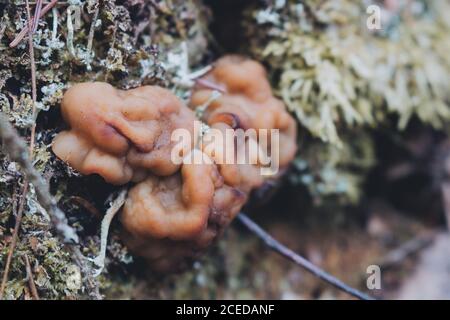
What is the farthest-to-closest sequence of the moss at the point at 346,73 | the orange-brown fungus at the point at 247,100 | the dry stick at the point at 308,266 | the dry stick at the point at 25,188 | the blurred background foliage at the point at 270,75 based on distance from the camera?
the moss at the point at 346,73 < the orange-brown fungus at the point at 247,100 < the dry stick at the point at 308,266 < the blurred background foliage at the point at 270,75 < the dry stick at the point at 25,188

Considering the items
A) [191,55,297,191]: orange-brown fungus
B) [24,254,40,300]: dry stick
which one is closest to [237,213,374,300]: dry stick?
[191,55,297,191]: orange-brown fungus

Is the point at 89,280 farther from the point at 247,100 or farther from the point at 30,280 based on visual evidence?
the point at 247,100

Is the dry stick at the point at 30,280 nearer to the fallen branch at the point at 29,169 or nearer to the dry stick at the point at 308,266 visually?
the fallen branch at the point at 29,169

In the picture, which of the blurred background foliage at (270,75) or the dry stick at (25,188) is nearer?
the dry stick at (25,188)

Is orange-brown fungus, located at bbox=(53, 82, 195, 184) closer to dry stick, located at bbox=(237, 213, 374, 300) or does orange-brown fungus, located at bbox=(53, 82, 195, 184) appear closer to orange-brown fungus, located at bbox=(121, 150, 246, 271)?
orange-brown fungus, located at bbox=(121, 150, 246, 271)

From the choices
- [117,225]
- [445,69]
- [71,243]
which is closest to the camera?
[71,243]

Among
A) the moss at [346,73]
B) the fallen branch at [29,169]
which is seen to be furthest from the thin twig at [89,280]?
the moss at [346,73]

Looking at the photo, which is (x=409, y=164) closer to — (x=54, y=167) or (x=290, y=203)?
(x=290, y=203)
